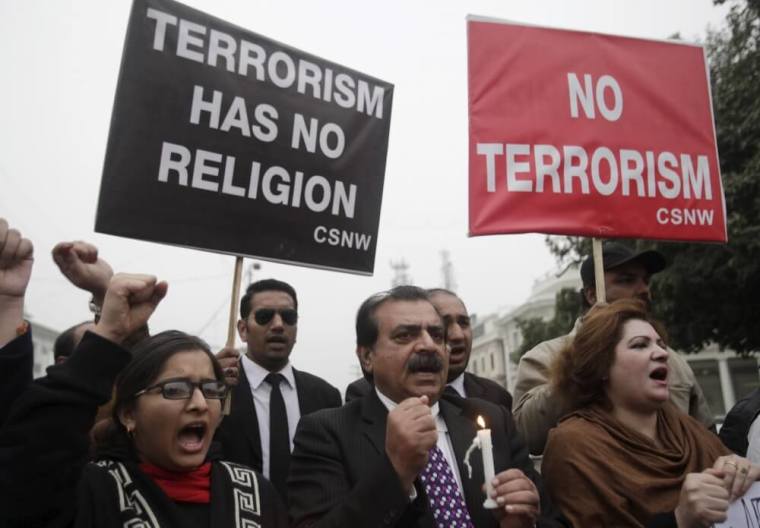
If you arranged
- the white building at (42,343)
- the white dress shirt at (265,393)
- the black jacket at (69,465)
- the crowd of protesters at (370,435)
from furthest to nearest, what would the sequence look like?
1. the white building at (42,343)
2. the white dress shirt at (265,393)
3. the crowd of protesters at (370,435)
4. the black jacket at (69,465)

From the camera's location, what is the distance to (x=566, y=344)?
3.07 meters

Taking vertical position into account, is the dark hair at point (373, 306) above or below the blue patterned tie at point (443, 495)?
above

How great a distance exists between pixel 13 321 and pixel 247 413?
1897 millimetres

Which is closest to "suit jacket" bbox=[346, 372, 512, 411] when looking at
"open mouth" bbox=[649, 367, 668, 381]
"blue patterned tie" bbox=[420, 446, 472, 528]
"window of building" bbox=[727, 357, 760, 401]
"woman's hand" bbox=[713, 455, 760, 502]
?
"open mouth" bbox=[649, 367, 668, 381]

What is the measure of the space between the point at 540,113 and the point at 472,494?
2.34 m

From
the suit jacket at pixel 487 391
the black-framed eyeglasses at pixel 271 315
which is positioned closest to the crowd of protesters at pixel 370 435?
the suit jacket at pixel 487 391

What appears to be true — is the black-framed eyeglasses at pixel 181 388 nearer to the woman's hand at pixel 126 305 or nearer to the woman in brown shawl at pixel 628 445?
the woman's hand at pixel 126 305

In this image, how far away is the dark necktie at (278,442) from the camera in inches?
133

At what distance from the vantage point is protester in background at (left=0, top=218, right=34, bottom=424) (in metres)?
1.76

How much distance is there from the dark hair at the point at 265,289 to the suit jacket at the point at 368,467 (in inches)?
67.2

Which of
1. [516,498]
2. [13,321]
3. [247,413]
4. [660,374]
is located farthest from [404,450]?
[247,413]

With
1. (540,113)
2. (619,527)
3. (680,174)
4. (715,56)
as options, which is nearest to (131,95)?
(540,113)

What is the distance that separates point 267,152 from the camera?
3492 mm

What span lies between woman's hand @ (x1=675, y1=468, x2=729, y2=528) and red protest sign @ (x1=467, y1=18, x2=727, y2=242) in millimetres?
1667
